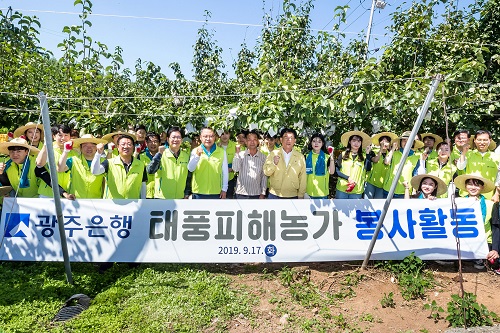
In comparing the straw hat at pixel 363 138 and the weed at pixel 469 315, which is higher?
the straw hat at pixel 363 138

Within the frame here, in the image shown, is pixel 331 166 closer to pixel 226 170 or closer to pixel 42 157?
pixel 226 170

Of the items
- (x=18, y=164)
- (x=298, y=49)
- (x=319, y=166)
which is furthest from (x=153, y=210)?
(x=298, y=49)

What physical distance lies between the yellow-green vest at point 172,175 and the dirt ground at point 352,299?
4.09 feet

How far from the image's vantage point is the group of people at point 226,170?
4508 millimetres

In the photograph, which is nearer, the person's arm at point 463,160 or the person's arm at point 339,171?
the person's arm at point 339,171

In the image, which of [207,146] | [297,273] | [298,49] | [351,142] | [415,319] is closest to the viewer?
[415,319]

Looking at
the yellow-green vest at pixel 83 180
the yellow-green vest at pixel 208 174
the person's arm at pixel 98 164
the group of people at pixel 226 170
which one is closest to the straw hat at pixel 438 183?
the group of people at pixel 226 170

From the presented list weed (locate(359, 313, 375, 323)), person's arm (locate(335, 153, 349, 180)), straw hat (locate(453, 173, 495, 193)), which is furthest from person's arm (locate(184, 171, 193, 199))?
straw hat (locate(453, 173, 495, 193))

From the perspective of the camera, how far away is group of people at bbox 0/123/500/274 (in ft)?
14.8

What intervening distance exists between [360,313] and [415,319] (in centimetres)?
56

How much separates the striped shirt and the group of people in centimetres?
1

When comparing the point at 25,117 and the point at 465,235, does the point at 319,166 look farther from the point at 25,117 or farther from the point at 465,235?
the point at 25,117

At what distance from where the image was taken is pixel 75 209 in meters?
4.45

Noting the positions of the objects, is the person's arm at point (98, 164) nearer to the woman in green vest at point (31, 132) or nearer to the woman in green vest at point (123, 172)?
the woman in green vest at point (123, 172)
